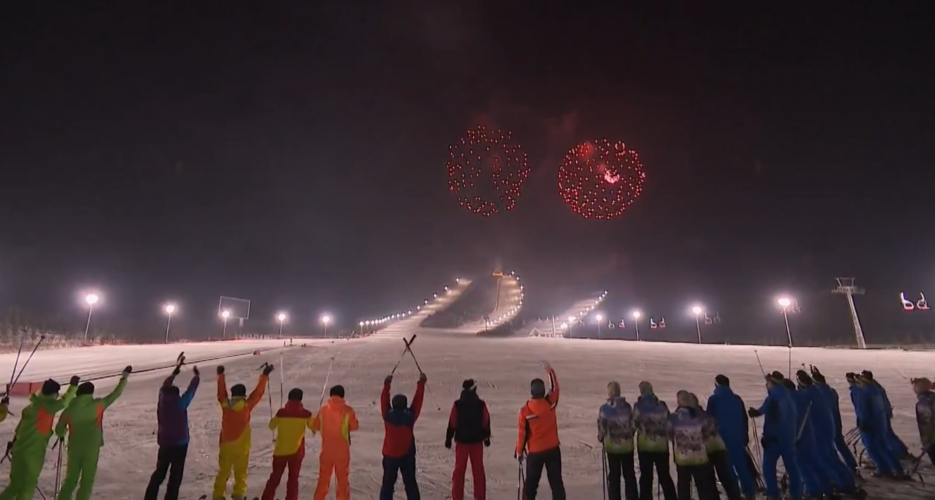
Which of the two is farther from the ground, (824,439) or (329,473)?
(824,439)

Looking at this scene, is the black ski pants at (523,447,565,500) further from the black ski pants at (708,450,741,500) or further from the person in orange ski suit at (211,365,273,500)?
the person in orange ski suit at (211,365,273,500)

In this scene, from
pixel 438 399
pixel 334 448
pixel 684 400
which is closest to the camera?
pixel 684 400

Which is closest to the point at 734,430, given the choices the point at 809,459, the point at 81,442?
the point at 809,459

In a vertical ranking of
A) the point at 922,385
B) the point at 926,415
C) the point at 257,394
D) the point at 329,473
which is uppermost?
the point at 257,394

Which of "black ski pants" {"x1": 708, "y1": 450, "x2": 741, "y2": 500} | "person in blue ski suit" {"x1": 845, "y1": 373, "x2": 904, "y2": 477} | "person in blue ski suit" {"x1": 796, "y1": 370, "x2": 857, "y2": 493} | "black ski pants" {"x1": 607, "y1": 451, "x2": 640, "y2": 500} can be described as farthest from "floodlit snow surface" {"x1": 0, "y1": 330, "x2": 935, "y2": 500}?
"black ski pants" {"x1": 708, "y1": 450, "x2": 741, "y2": 500}

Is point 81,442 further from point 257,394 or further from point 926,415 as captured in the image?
point 926,415

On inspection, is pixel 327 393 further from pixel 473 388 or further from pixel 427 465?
pixel 473 388
